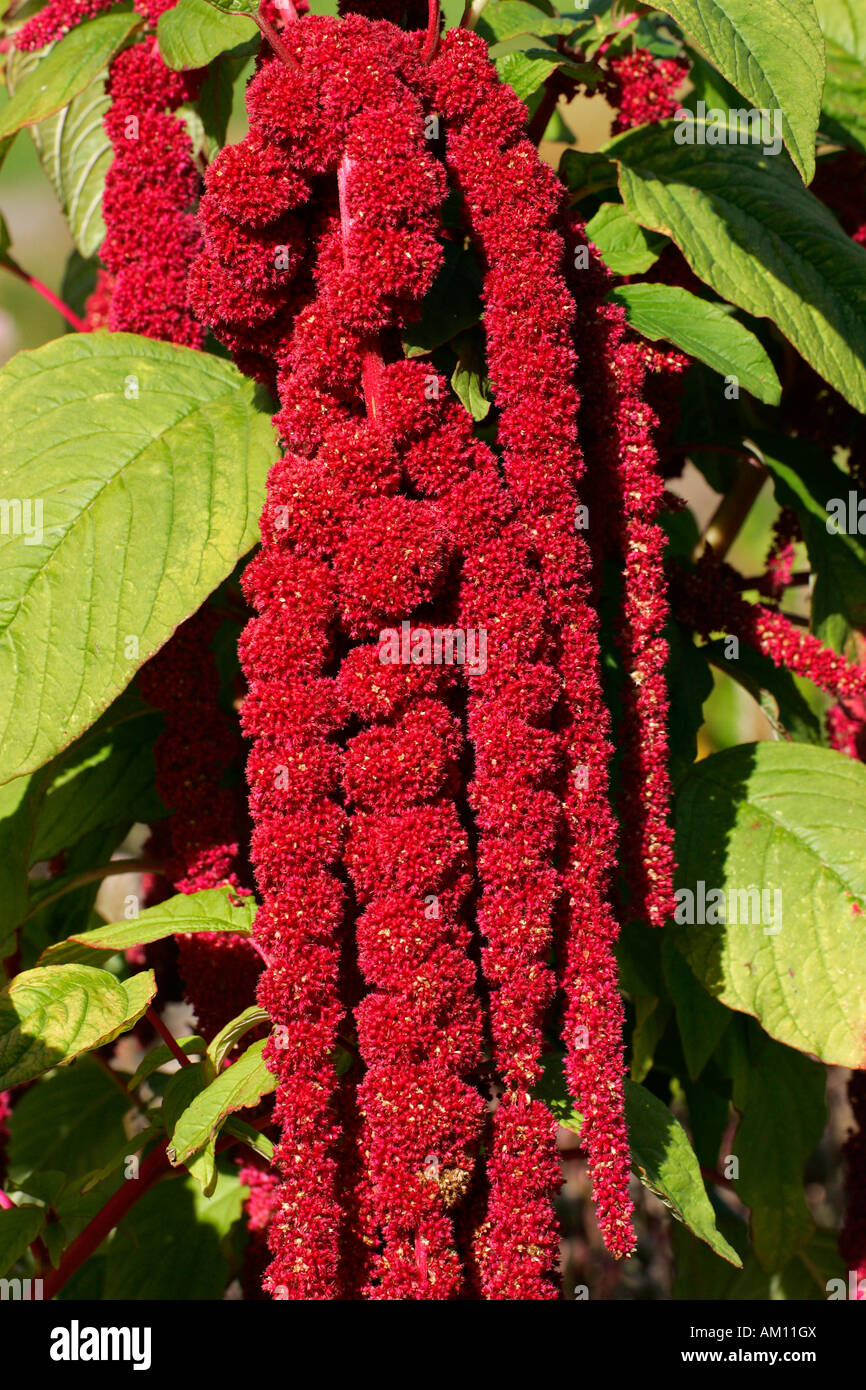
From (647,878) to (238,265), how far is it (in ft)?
1.82

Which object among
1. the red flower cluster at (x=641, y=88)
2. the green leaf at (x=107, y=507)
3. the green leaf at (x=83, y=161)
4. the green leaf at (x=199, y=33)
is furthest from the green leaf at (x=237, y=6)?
the green leaf at (x=83, y=161)

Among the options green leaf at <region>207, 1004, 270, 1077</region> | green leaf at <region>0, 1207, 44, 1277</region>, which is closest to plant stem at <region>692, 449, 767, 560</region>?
green leaf at <region>207, 1004, 270, 1077</region>

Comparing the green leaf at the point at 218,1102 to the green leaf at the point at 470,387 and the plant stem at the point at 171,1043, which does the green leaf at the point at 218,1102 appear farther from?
the green leaf at the point at 470,387

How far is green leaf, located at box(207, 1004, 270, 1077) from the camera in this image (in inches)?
40.7

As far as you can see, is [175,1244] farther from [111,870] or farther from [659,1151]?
[659,1151]

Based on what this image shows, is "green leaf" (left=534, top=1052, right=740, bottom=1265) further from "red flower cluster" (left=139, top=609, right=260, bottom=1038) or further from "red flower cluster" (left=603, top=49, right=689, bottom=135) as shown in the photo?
"red flower cluster" (left=603, top=49, right=689, bottom=135)

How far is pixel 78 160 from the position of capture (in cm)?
161

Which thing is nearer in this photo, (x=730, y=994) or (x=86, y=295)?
(x=730, y=994)

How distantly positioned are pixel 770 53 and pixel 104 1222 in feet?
3.43

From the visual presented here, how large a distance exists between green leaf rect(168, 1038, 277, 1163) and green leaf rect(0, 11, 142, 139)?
852mm

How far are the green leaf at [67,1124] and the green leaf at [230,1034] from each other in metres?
0.68

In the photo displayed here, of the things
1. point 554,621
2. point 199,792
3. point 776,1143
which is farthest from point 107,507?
point 776,1143
